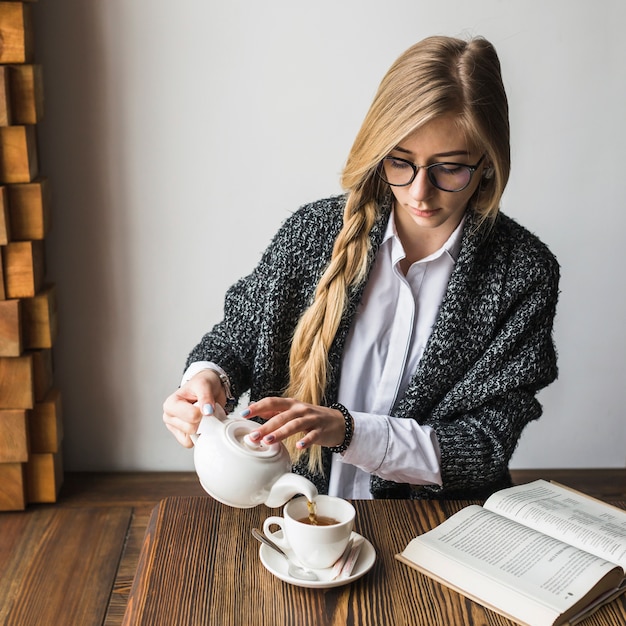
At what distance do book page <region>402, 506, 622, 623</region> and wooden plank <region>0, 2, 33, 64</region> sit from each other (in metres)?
1.65

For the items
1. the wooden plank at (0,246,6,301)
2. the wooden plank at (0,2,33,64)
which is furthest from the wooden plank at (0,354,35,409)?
the wooden plank at (0,2,33,64)

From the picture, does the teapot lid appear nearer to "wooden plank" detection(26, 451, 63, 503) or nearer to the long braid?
the long braid

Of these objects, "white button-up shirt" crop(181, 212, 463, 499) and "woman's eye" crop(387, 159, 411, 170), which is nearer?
"woman's eye" crop(387, 159, 411, 170)

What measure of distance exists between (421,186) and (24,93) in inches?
51.9

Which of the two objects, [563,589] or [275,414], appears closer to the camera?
[563,589]

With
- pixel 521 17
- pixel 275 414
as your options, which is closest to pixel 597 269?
pixel 521 17

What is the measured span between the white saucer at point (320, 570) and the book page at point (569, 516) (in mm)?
253

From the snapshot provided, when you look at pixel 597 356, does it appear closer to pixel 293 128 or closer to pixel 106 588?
pixel 293 128

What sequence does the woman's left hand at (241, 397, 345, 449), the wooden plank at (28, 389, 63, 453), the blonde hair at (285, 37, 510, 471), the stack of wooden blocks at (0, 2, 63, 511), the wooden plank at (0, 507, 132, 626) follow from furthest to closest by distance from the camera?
the wooden plank at (28, 389, 63, 453)
the stack of wooden blocks at (0, 2, 63, 511)
the wooden plank at (0, 507, 132, 626)
the blonde hair at (285, 37, 510, 471)
the woman's left hand at (241, 397, 345, 449)

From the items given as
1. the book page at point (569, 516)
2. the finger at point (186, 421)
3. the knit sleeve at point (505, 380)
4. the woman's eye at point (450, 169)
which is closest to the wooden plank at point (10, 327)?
the finger at point (186, 421)

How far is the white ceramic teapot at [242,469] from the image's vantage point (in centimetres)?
108

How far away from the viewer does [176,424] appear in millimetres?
1230

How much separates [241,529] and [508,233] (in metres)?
0.79

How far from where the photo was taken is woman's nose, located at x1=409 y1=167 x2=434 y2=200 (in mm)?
1330
